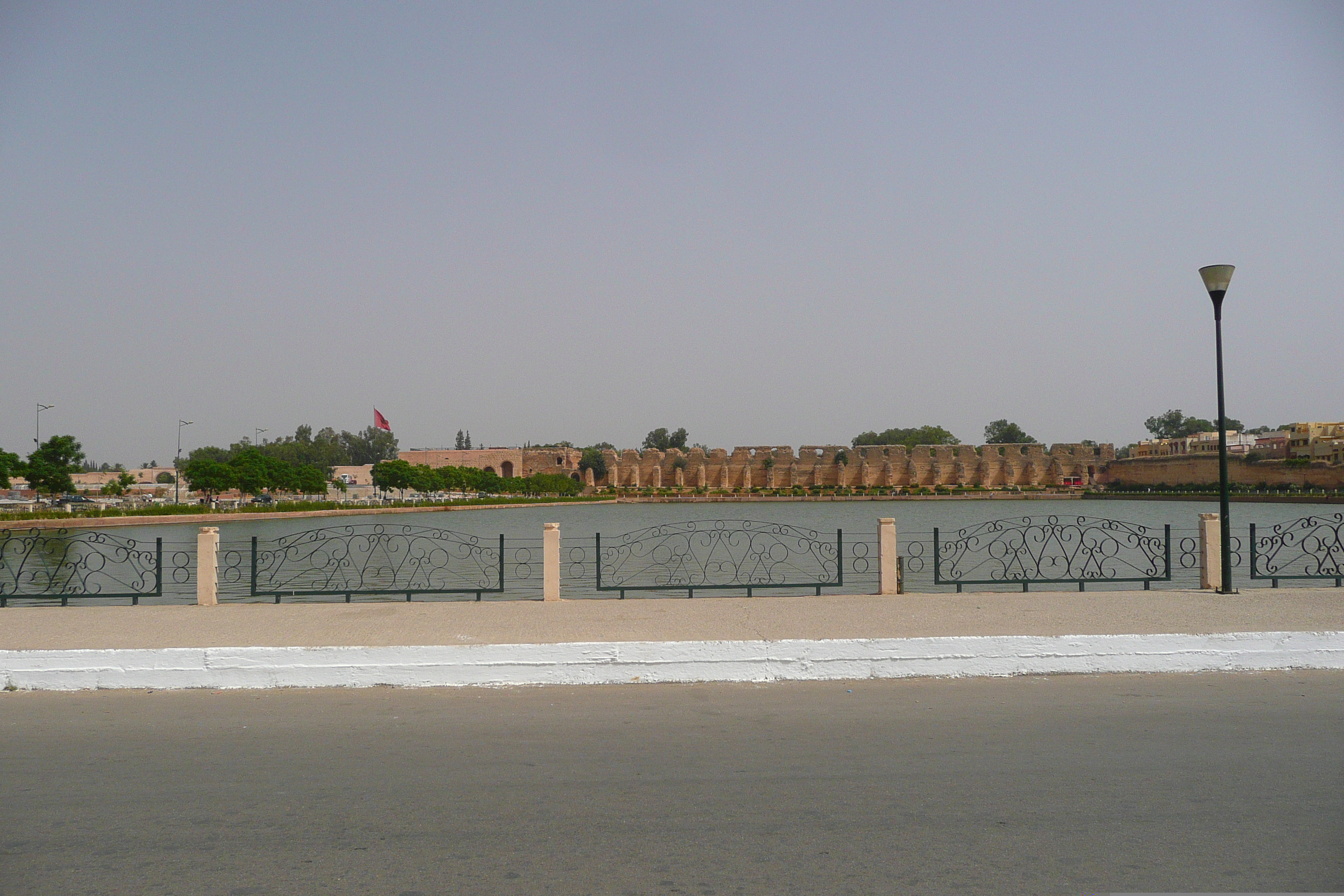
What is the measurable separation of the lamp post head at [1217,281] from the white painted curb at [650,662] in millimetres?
3871

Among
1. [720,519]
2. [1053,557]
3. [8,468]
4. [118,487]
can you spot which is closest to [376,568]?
[720,519]

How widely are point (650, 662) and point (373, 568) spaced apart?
14785mm

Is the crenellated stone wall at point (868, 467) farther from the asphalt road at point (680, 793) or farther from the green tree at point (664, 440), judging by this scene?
the asphalt road at point (680, 793)

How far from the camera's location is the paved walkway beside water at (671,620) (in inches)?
242

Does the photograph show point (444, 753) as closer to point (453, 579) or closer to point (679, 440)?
point (453, 579)

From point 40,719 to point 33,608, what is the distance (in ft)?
14.2

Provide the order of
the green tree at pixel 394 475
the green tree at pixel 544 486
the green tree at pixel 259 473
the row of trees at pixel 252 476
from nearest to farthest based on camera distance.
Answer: the row of trees at pixel 252 476 < the green tree at pixel 259 473 < the green tree at pixel 394 475 < the green tree at pixel 544 486

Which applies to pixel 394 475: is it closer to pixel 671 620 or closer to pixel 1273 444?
pixel 671 620

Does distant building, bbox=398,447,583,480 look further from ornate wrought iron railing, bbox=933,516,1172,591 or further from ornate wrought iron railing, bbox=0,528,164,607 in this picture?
ornate wrought iron railing, bbox=933,516,1172,591

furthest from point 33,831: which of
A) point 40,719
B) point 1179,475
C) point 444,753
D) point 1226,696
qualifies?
point 1179,475

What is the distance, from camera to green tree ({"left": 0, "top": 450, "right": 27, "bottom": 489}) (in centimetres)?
3550

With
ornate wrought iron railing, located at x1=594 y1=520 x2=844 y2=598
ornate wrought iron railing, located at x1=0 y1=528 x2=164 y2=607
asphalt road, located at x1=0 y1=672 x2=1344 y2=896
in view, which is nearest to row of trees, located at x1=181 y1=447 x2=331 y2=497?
ornate wrought iron railing, located at x1=0 y1=528 x2=164 y2=607

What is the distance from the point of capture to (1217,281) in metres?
8.45

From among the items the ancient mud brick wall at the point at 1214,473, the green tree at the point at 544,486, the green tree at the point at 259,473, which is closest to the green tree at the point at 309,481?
the green tree at the point at 259,473
